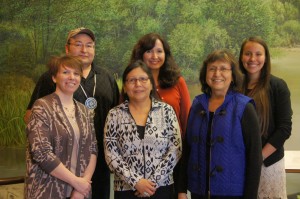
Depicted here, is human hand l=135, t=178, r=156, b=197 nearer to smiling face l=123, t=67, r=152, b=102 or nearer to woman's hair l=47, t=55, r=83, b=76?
smiling face l=123, t=67, r=152, b=102

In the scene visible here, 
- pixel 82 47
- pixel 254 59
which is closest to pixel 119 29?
pixel 82 47

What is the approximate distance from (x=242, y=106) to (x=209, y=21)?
2.39 meters

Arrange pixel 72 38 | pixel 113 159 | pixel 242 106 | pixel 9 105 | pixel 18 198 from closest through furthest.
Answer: pixel 242 106
pixel 113 159
pixel 72 38
pixel 18 198
pixel 9 105

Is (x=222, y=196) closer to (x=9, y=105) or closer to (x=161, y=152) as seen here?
(x=161, y=152)

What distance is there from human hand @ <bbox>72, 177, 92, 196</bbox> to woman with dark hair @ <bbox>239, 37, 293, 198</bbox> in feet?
3.65

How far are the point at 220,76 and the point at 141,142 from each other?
1.84ft

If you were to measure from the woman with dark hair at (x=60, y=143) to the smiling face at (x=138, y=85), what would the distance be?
0.28m

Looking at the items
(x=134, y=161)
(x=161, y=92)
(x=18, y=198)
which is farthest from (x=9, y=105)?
(x=134, y=161)

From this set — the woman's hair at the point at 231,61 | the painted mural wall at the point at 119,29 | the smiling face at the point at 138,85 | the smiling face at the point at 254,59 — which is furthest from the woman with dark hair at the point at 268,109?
the painted mural wall at the point at 119,29

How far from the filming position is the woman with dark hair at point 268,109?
239 centimetres

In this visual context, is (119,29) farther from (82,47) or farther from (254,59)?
(254,59)

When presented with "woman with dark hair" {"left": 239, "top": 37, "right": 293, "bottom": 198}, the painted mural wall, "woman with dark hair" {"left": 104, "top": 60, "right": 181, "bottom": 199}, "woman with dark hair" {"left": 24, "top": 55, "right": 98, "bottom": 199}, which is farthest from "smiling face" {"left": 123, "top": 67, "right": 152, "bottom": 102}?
the painted mural wall

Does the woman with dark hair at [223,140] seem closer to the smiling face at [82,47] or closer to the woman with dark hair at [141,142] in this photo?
the woman with dark hair at [141,142]

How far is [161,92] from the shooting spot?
103 inches
